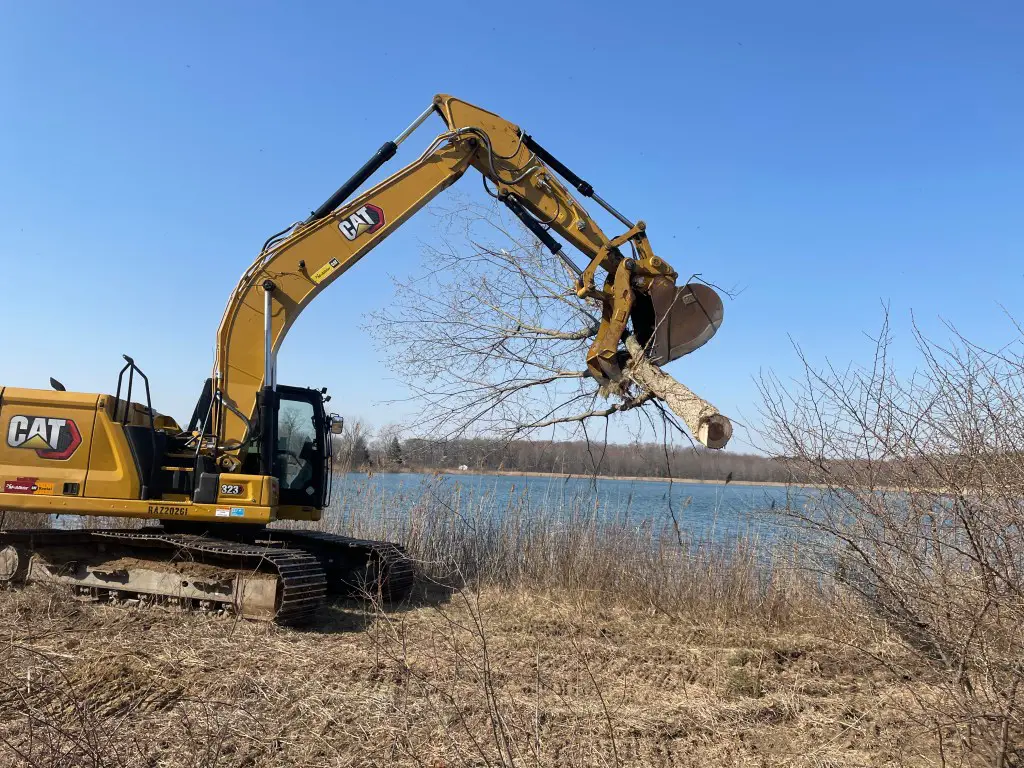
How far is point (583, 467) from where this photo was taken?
8.12 metres

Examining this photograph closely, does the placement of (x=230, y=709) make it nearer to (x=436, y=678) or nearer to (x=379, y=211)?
(x=436, y=678)

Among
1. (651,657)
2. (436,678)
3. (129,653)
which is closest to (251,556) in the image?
(129,653)

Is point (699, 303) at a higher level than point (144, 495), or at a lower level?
higher

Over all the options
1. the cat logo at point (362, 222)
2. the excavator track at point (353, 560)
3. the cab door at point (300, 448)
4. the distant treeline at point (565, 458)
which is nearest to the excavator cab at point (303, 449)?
the cab door at point (300, 448)

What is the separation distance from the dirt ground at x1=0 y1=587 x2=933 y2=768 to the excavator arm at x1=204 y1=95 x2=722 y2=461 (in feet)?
6.75

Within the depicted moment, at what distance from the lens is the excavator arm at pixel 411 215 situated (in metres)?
6.00

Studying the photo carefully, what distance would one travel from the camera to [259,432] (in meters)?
6.44

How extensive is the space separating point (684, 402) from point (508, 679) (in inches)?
87.0

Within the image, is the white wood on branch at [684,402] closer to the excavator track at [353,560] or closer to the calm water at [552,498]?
the calm water at [552,498]

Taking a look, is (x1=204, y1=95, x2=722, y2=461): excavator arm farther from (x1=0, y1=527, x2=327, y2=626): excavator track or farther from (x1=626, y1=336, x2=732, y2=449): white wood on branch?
(x1=0, y1=527, x2=327, y2=626): excavator track

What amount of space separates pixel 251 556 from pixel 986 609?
5.09 m

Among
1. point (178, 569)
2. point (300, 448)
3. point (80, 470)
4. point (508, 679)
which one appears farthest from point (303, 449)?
point (508, 679)

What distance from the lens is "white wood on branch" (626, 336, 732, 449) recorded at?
477 centimetres

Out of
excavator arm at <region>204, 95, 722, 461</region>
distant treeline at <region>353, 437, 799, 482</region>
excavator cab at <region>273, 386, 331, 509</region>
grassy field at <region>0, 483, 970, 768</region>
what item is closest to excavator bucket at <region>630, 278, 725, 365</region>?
excavator arm at <region>204, 95, 722, 461</region>
